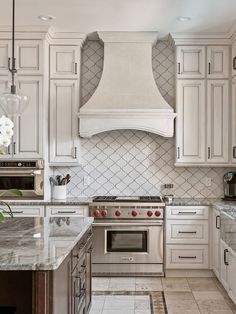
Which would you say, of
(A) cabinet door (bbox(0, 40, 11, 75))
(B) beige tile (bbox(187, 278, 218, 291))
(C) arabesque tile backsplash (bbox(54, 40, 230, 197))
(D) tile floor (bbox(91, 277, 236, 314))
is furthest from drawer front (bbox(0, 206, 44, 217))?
(B) beige tile (bbox(187, 278, 218, 291))

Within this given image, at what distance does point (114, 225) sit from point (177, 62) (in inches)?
84.8

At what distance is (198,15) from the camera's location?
485 cm

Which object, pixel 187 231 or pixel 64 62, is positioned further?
pixel 64 62

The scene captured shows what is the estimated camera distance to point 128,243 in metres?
5.32

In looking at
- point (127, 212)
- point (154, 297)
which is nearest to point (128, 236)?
point (127, 212)

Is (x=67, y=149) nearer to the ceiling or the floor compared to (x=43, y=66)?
nearer to the floor

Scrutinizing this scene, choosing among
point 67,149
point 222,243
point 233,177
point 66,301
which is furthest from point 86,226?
point 233,177

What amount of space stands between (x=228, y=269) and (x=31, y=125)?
8.99 ft

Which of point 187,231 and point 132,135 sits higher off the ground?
point 132,135

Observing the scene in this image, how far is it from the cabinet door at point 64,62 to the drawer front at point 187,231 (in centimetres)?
218

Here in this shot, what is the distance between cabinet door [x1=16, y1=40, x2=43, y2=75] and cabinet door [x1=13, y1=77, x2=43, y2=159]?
0.35 feet

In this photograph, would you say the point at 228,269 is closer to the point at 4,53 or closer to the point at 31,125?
the point at 31,125

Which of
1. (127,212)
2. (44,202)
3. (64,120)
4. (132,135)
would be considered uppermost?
(64,120)

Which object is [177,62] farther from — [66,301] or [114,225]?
[66,301]
